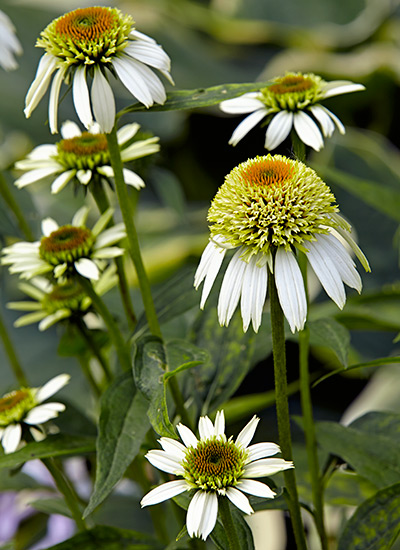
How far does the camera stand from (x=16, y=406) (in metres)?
0.42

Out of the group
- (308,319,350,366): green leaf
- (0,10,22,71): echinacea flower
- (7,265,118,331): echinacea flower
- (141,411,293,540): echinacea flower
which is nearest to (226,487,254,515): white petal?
(141,411,293,540): echinacea flower

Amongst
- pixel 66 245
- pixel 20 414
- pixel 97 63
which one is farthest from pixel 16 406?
pixel 97 63

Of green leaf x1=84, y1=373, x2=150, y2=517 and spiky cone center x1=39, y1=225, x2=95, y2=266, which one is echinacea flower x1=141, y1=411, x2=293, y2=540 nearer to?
green leaf x1=84, y1=373, x2=150, y2=517

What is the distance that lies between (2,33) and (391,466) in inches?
17.8

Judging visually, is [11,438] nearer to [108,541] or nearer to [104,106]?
[108,541]

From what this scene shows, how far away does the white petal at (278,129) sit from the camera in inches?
15.5

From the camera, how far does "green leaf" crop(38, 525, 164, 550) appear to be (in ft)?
1.29

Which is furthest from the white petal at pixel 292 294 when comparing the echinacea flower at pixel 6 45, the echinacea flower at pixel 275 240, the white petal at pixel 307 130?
the echinacea flower at pixel 6 45

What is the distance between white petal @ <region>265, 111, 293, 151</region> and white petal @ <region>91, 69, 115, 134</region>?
10cm

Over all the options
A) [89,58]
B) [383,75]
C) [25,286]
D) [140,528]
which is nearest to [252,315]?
[89,58]

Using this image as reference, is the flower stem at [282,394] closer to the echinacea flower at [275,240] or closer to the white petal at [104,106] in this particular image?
the echinacea flower at [275,240]

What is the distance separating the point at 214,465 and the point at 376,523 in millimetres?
143

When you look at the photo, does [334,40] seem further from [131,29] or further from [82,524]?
[82,524]

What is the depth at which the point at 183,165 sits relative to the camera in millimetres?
1466
